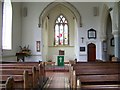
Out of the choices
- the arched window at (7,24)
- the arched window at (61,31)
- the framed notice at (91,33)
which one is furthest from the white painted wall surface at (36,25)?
the arched window at (61,31)

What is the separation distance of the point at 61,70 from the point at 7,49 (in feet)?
11.8

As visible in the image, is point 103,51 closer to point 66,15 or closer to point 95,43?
point 95,43

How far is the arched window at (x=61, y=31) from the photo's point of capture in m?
20.5

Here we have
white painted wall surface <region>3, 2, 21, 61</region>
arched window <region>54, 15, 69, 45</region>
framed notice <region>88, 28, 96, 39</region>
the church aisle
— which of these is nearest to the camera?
the church aisle

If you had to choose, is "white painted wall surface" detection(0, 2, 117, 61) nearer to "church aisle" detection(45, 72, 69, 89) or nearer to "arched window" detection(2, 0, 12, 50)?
"arched window" detection(2, 0, 12, 50)

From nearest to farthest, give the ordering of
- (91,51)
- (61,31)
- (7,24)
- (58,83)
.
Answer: (58,83), (7,24), (91,51), (61,31)

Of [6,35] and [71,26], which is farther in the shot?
[71,26]

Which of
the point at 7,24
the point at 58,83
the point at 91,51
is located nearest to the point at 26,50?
the point at 7,24

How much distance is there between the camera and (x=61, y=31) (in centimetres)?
→ 2064

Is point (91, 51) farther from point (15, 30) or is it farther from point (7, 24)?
point (7, 24)

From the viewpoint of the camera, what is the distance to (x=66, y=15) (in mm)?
20391

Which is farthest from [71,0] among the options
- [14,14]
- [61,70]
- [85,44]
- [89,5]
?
[61,70]

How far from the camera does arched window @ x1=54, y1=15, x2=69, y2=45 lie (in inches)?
805

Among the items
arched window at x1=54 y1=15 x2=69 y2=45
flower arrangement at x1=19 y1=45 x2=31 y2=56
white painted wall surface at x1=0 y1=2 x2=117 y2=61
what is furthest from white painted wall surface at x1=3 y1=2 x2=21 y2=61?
arched window at x1=54 y1=15 x2=69 y2=45
